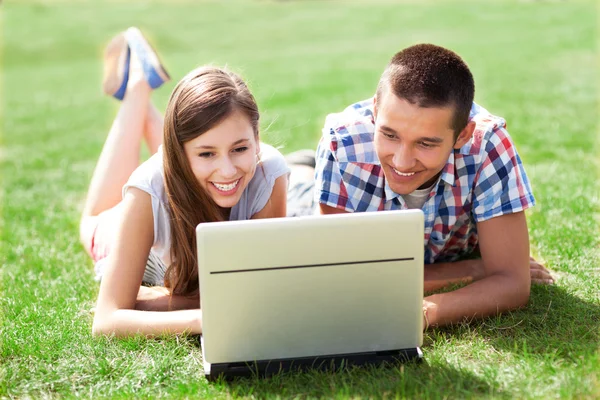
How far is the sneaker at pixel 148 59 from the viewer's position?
5.08 meters

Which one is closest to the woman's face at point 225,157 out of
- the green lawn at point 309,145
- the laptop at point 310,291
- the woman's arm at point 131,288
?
the woman's arm at point 131,288

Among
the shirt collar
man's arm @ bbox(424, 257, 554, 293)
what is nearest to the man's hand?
man's arm @ bbox(424, 257, 554, 293)

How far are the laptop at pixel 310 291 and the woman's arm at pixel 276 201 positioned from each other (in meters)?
1.12

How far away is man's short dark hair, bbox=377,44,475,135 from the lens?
312 cm

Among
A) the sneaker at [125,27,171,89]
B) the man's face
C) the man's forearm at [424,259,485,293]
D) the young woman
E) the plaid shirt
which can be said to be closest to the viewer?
the man's face

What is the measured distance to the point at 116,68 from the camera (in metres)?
5.34

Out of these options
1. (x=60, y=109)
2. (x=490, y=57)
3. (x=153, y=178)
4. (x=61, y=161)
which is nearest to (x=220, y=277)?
(x=153, y=178)

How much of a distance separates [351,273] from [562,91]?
784 cm

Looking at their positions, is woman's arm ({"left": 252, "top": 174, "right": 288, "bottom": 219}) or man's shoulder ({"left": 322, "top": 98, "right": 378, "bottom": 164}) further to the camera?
woman's arm ({"left": 252, "top": 174, "right": 288, "bottom": 219})

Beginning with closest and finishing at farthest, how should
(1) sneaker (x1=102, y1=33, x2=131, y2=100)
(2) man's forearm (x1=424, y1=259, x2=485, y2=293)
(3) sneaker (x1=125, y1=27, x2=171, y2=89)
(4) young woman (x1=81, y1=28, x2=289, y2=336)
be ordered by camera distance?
(4) young woman (x1=81, y1=28, x2=289, y2=336) → (2) man's forearm (x1=424, y1=259, x2=485, y2=293) → (3) sneaker (x1=125, y1=27, x2=171, y2=89) → (1) sneaker (x1=102, y1=33, x2=131, y2=100)

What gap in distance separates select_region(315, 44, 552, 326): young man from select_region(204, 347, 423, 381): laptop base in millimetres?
351

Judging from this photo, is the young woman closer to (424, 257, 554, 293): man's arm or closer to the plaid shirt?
the plaid shirt

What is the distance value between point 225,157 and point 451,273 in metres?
1.37

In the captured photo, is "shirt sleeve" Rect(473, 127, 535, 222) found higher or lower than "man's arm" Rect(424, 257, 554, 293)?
higher
